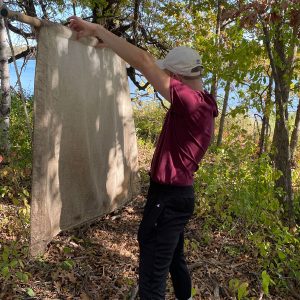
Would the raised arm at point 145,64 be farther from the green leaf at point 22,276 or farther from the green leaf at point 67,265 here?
the green leaf at point 67,265

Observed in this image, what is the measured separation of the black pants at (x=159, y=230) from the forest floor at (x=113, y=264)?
0.83m

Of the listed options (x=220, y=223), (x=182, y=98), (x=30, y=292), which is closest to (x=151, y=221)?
(x=182, y=98)

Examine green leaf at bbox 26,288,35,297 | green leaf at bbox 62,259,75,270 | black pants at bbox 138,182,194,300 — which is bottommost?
green leaf at bbox 26,288,35,297

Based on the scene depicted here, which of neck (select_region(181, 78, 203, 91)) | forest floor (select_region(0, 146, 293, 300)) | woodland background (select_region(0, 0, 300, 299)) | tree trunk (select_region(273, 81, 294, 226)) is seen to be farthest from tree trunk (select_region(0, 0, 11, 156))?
tree trunk (select_region(273, 81, 294, 226))

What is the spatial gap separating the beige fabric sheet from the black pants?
0.71m

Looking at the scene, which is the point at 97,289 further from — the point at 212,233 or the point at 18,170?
the point at 18,170

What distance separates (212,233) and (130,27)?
357 cm

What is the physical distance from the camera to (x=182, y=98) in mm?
1947

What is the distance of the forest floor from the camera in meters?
2.98

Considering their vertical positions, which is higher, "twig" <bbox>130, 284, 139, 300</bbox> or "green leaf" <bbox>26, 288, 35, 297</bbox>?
"green leaf" <bbox>26, 288, 35, 297</bbox>

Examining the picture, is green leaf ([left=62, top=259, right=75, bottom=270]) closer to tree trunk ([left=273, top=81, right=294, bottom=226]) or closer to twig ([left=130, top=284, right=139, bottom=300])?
twig ([left=130, top=284, right=139, bottom=300])

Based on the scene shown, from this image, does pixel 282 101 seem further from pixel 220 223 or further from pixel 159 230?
pixel 159 230

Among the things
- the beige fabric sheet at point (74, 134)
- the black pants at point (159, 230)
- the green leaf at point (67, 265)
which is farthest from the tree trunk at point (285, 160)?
the green leaf at point (67, 265)

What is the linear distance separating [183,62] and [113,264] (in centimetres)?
213
